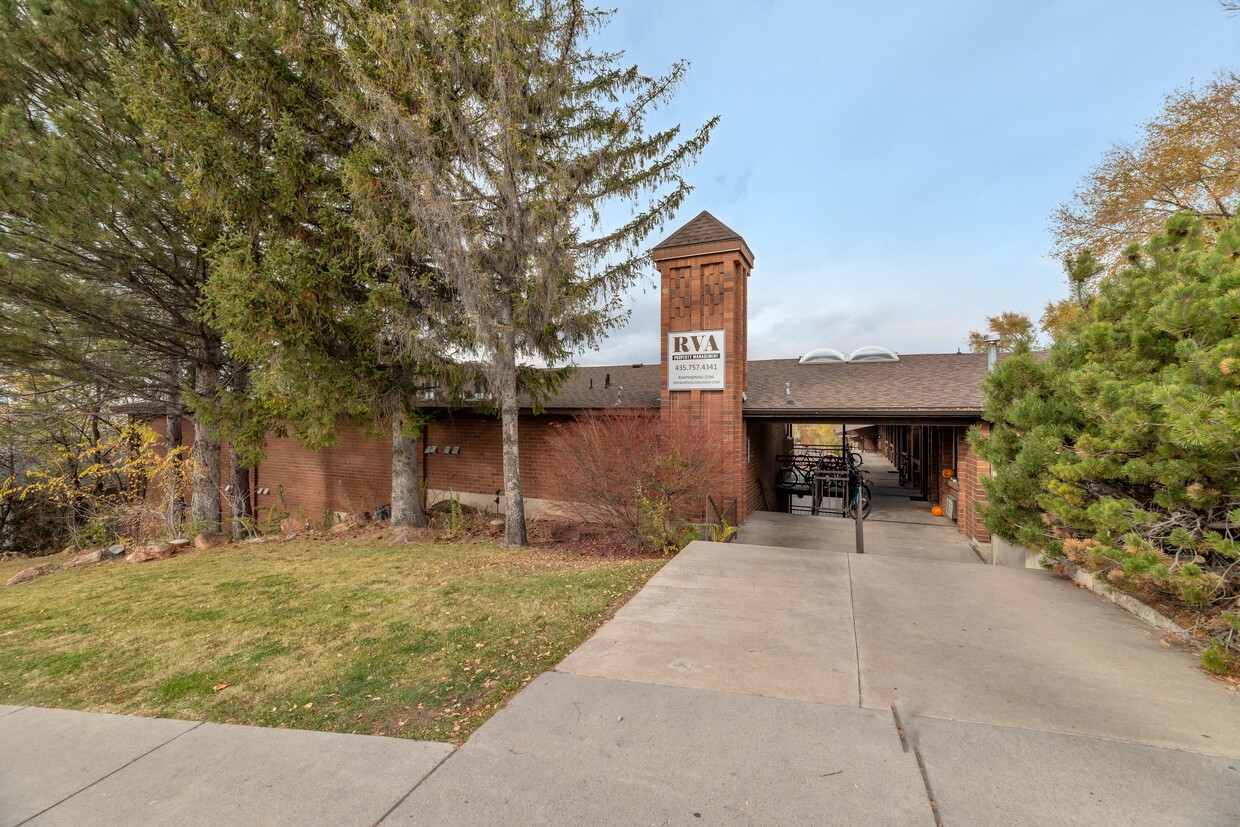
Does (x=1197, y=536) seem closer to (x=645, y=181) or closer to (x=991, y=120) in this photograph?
(x=645, y=181)

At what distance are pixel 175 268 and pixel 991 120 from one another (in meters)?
15.9

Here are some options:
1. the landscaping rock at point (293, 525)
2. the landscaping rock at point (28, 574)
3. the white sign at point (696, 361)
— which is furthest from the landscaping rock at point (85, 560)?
the white sign at point (696, 361)

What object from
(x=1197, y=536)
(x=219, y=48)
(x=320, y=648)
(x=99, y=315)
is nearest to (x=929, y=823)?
(x=1197, y=536)

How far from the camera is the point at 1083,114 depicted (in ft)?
30.3

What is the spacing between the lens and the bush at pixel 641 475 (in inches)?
→ 306

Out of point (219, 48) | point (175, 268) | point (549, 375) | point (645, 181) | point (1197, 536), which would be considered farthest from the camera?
point (549, 375)

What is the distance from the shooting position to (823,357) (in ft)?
40.4

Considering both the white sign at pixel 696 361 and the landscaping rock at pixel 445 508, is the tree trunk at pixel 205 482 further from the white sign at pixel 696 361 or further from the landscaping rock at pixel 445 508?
the white sign at pixel 696 361

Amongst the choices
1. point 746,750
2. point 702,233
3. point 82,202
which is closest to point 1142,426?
point 746,750

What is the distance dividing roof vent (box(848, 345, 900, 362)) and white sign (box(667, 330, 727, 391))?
440 cm

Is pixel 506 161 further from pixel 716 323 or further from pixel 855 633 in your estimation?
pixel 855 633

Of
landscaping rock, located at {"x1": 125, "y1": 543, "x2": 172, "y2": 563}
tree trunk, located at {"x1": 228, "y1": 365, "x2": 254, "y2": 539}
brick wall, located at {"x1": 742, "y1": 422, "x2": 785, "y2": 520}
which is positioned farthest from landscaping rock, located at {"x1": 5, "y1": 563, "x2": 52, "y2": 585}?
brick wall, located at {"x1": 742, "y1": 422, "x2": 785, "y2": 520}

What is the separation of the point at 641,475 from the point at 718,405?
2.67 metres

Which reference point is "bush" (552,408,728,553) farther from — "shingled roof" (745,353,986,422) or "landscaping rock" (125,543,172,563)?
"landscaping rock" (125,543,172,563)
